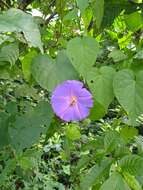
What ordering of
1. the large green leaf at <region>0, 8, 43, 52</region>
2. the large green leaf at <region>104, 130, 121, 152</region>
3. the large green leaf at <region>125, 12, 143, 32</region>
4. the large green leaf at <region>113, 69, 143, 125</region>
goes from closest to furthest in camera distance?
the large green leaf at <region>0, 8, 43, 52</region>
the large green leaf at <region>113, 69, 143, 125</region>
the large green leaf at <region>104, 130, 121, 152</region>
the large green leaf at <region>125, 12, 143, 32</region>

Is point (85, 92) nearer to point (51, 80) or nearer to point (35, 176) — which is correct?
point (51, 80)

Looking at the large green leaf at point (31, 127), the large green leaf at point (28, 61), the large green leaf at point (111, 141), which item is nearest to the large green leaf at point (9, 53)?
the large green leaf at point (28, 61)

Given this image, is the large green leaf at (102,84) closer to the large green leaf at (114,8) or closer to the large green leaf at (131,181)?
the large green leaf at (131,181)

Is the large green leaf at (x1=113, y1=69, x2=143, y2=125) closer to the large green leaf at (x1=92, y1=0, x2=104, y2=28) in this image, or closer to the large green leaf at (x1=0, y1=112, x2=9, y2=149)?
the large green leaf at (x1=92, y1=0, x2=104, y2=28)

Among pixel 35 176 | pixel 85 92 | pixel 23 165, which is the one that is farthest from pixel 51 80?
pixel 35 176

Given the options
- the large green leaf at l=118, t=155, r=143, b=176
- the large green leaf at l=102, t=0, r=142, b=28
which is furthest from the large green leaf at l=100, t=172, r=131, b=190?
the large green leaf at l=102, t=0, r=142, b=28
